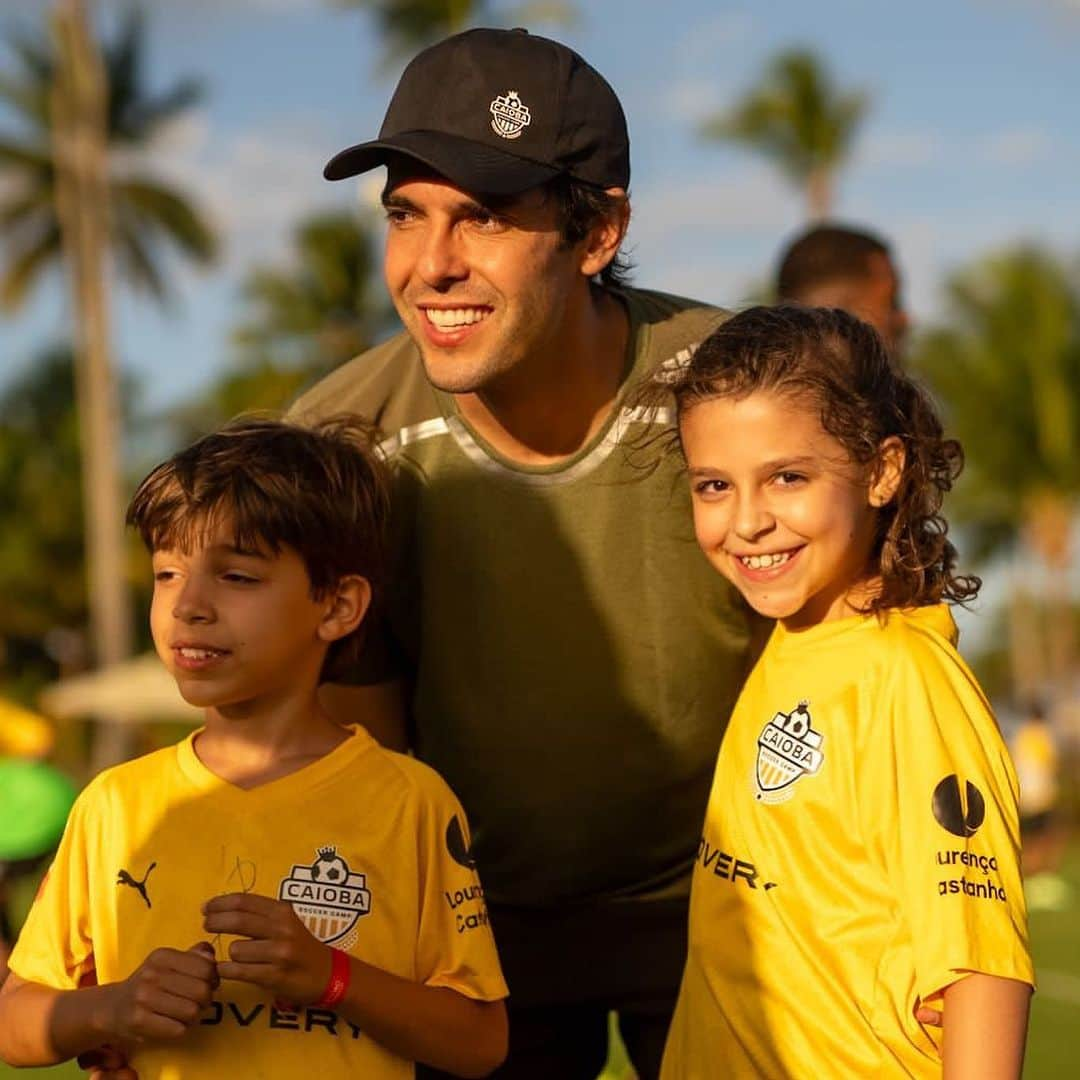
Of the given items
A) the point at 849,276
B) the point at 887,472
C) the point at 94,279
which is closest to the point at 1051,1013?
the point at 849,276

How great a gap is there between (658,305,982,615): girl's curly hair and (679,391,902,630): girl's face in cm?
3

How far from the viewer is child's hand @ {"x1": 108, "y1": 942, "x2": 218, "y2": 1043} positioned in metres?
3.08

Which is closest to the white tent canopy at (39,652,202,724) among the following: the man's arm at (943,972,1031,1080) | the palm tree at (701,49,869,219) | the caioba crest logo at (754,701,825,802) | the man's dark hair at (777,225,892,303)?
the palm tree at (701,49,869,219)

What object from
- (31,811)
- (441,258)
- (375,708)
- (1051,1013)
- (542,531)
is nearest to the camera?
(441,258)

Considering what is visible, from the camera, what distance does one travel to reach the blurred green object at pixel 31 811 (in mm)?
5297

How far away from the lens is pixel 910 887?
10.2 feet

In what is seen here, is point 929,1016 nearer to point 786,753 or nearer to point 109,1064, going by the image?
point 786,753

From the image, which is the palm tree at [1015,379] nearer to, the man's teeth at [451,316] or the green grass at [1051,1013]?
the green grass at [1051,1013]

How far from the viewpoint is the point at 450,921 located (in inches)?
135

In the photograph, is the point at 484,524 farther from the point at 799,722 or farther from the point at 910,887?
the point at 910,887

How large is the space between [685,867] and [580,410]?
101 centimetres

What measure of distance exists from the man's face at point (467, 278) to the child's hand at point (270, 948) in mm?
1074

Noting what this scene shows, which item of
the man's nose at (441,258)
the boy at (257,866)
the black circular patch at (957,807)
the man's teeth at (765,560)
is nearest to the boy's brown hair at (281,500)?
the boy at (257,866)

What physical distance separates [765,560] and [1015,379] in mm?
34898
